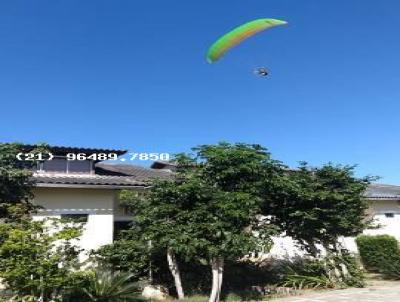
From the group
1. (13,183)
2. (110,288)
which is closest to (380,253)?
(110,288)

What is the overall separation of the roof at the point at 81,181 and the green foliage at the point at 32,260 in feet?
13.2

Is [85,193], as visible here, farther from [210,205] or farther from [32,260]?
[32,260]

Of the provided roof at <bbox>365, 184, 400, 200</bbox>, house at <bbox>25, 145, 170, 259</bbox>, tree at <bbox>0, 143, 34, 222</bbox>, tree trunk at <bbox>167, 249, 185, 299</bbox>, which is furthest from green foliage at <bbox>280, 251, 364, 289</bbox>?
tree at <bbox>0, 143, 34, 222</bbox>

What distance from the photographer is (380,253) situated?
2112 cm

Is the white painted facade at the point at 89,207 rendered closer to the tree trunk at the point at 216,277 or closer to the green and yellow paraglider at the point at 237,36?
the tree trunk at the point at 216,277

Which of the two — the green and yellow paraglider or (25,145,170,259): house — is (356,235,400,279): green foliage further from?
the green and yellow paraglider

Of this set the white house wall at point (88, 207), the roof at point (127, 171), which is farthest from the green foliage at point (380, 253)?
the white house wall at point (88, 207)

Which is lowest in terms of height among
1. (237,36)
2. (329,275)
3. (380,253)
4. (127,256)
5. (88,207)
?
(329,275)

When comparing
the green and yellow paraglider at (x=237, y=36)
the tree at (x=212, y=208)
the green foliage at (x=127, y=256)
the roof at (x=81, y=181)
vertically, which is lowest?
the green foliage at (x=127, y=256)

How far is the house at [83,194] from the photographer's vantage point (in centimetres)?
1552

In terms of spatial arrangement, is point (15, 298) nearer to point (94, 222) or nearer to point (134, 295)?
point (134, 295)

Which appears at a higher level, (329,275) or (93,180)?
(93,180)

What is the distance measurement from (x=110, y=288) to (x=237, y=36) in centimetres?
764

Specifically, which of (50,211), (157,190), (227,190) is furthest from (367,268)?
(50,211)
